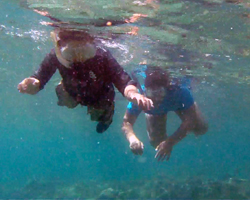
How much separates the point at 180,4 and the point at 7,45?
14445 mm

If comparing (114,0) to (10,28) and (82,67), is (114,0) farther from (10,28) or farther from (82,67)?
(10,28)

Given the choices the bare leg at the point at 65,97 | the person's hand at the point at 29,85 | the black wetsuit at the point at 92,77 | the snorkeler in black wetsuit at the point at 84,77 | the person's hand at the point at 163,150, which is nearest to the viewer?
the person's hand at the point at 29,85

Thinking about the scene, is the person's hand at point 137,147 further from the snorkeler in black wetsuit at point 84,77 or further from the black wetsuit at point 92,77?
the black wetsuit at point 92,77

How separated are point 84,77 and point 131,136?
3.25 m

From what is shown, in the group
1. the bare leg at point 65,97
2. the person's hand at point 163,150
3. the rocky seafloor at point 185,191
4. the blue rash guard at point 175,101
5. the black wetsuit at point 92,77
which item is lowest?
the rocky seafloor at point 185,191

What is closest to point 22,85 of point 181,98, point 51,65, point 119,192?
point 51,65

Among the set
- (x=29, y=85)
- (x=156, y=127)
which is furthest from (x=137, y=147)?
(x=156, y=127)

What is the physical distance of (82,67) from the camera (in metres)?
5.80

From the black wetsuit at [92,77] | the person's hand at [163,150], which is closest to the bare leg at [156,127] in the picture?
the person's hand at [163,150]

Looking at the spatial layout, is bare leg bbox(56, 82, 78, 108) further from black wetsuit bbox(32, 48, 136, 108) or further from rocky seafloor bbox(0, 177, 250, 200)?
rocky seafloor bbox(0, 177, 250, 200)

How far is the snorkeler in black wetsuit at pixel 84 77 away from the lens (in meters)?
5.66

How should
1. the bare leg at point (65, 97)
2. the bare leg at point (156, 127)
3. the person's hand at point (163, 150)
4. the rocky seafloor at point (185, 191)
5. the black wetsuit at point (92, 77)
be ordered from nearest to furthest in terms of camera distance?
the black wetsuit at point (92, 77) → the bare leg at point (65, 97) → the person's hand at point (163, 150) → the bare leg at point (156, 127) → the rocky seafloor at point (185, 191)

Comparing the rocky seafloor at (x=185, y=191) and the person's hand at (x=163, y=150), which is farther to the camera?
the rocky seafloor at (x=185, y=191)

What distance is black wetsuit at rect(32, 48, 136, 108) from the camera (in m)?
5.81
